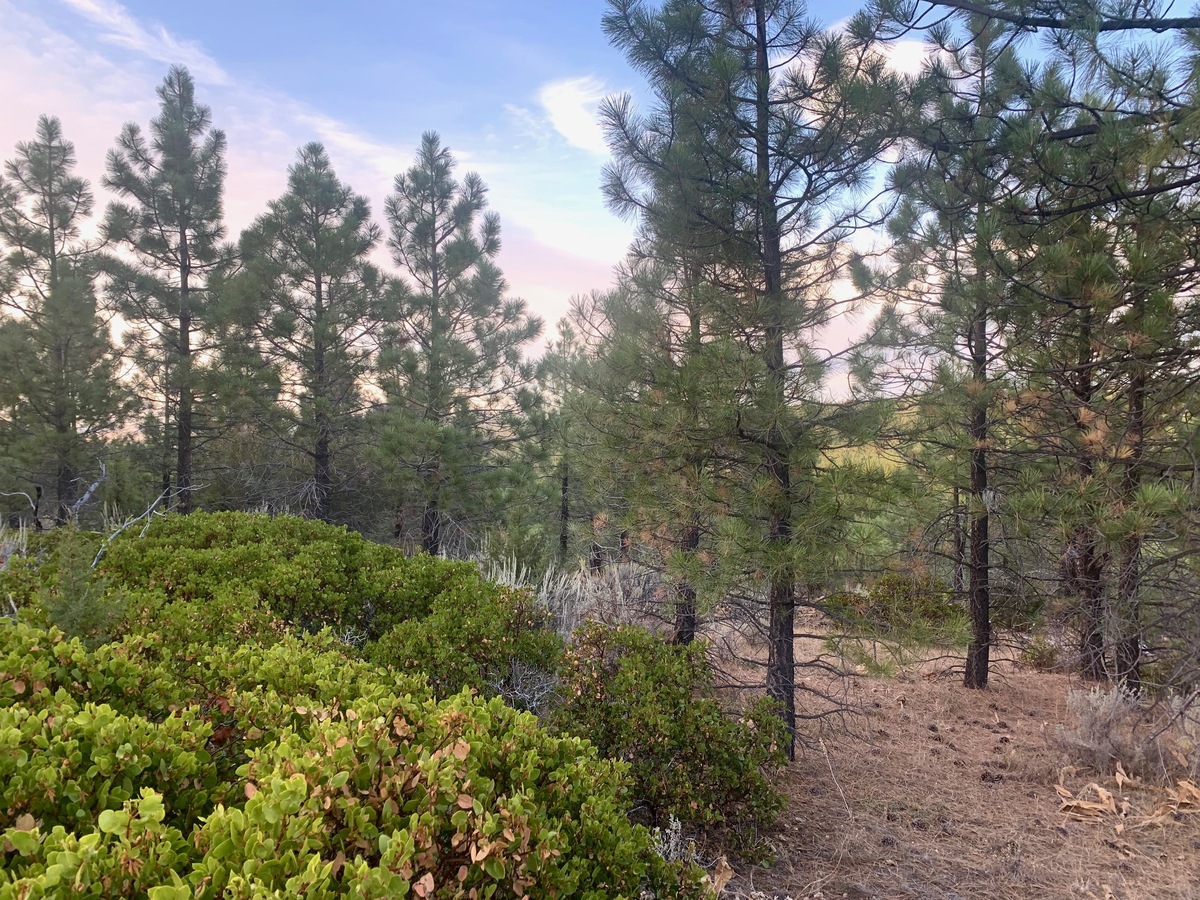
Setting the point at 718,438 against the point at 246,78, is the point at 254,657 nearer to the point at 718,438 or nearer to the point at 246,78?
the point at 718,438

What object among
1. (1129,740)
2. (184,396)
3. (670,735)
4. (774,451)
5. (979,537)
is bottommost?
(1129,740)

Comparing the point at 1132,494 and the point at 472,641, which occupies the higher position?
the point at 1132,494

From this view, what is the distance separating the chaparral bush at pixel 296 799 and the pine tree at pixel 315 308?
1058cm

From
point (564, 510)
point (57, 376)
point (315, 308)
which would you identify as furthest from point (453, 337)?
point (57, 376)

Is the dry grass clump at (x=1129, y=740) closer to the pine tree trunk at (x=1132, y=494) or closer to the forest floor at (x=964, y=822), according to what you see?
the forest floor at (x=964, y=822)

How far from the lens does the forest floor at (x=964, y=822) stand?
3.17 m

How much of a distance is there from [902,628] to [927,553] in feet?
7.35

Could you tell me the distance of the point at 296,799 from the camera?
1331mm

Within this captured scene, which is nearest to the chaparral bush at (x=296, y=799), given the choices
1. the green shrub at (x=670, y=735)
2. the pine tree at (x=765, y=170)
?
the green shrub at (x=670, y=735)

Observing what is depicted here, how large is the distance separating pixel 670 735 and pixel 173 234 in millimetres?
13573

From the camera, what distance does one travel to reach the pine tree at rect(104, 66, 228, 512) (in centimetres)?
1208

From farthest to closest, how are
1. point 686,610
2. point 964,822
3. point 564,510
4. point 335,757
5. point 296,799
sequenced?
1. point 564,510
2. point 686,610
3. point 964,822
4. point 335,757
5. point 296,799

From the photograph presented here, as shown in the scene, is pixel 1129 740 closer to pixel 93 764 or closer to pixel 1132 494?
pixel 1132 494

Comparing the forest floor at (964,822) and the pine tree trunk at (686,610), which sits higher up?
the pine tree trunk at (686,610)
